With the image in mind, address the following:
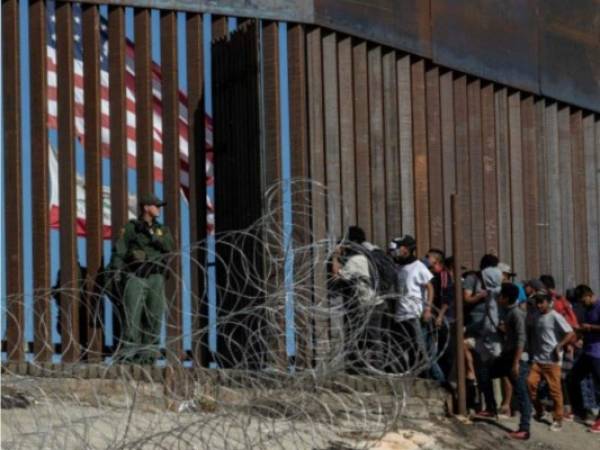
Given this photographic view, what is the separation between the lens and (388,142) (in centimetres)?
1759

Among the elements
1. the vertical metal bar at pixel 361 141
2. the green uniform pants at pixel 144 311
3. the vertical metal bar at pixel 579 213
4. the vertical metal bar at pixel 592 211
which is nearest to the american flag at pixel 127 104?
the vertical metal bar at pixel 361 141

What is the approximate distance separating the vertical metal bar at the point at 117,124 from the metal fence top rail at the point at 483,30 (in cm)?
34

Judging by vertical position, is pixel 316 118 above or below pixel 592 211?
above

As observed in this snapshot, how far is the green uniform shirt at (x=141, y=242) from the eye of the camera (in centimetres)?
1446

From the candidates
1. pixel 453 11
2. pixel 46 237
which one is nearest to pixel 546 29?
pixel 453 11

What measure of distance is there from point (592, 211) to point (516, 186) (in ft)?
5.04

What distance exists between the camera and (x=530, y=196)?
19.3m

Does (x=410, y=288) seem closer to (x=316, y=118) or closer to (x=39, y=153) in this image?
(x=316, y=118)

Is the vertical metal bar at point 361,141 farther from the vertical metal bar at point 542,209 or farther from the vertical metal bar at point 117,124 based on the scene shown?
the vertical metal bar at point 542,209

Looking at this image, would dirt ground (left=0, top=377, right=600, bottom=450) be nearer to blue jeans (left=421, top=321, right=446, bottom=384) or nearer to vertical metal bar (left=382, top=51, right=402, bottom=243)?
blue jeans (left=421, top=321, right=446, bottom=384)

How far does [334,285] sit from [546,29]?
7.47 m

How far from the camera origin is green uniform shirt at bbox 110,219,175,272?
14.5m

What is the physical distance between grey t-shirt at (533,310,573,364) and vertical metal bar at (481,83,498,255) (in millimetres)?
2719

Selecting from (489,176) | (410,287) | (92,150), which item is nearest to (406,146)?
(489,176)
